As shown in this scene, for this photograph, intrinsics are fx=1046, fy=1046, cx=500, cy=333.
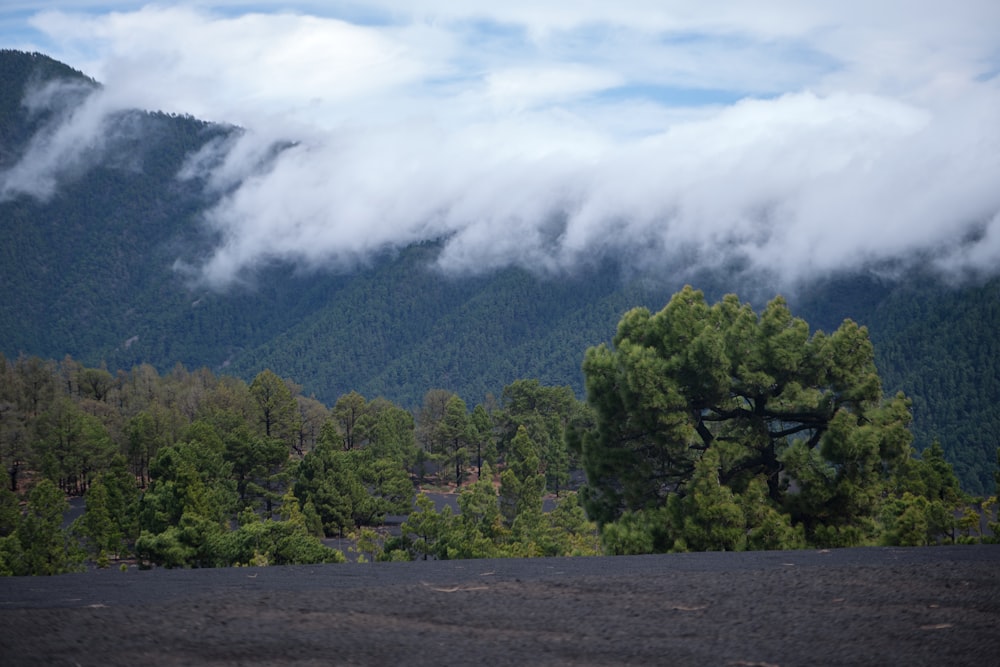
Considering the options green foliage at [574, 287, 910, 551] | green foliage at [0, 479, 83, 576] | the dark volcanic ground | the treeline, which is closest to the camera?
the dark volcanic ground

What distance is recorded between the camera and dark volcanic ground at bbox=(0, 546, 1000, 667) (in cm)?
Answer: 735

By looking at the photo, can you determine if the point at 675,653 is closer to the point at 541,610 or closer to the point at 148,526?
the point at 541,610

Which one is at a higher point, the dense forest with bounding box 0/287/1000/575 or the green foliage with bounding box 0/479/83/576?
the dense forest with bounding box 0/287/1000/575

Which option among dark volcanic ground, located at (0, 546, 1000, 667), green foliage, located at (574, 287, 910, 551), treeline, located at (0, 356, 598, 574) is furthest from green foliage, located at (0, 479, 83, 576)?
dark volcanic ground, located at (0, 546, 1000, 667)

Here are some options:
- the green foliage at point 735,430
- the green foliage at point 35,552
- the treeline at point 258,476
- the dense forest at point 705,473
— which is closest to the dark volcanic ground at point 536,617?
the green foliage at point 735,430

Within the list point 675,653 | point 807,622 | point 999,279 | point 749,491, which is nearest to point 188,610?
point 675,653

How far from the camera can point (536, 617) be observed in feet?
28.0

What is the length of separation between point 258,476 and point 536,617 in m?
59.8

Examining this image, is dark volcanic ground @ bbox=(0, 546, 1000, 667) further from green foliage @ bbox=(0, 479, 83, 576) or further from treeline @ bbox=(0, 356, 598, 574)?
green foliage @ bbox=(0, 479, 83, 576)

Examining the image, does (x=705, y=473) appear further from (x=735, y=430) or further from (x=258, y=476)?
(x=258, y=476)

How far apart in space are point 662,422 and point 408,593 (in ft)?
53.7

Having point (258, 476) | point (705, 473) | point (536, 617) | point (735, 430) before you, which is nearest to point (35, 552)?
point (705, 473)

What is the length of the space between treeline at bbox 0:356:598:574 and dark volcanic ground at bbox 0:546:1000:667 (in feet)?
56.4

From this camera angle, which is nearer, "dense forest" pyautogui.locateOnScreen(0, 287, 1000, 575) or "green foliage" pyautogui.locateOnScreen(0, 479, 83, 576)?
"dense forest" pyautogui.locateOnScreen(0, 287, 1000, 575)
